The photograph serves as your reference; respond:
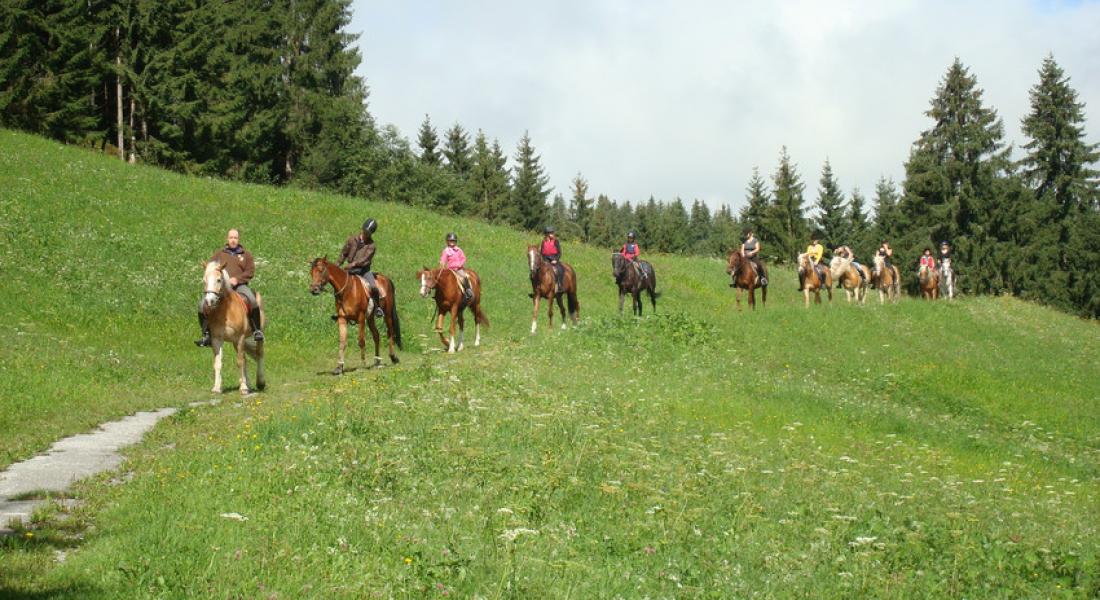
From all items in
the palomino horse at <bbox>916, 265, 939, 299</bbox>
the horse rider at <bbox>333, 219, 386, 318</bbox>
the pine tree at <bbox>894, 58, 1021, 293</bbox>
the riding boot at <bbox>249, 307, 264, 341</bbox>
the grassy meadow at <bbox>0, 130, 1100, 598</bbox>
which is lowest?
the grassy meadow at <bbox>0, 130, 1100, 598</bbox>

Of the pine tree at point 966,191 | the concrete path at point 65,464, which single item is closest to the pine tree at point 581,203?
the pine tree at point 966,191

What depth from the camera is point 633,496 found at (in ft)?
33.0

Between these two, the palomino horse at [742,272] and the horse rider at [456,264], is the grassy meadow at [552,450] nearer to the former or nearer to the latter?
the horse rider at [456,264]

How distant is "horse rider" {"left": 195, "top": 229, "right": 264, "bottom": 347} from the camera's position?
61.9 ft

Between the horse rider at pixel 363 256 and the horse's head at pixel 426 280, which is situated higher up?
the horse rider at pixel 363 256

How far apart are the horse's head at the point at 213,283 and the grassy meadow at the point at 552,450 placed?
2.10 metres

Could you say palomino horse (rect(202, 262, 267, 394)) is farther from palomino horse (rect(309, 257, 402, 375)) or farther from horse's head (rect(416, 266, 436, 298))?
horse's head (rect(416, 266, 436, 298))

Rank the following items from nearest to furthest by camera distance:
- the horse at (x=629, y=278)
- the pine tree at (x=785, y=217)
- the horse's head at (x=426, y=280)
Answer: the horse's head at (x=426, y=280), the horse at (x=629, y=278), the pine tree at (x=785, y=217)

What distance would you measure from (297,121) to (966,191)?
50980 millimetres

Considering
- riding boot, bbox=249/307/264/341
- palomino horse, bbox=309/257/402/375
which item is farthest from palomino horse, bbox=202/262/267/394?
palomino horse, bbox=309/257/402/375

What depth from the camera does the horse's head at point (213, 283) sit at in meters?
17.4

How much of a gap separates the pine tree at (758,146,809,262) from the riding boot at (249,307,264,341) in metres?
71.0

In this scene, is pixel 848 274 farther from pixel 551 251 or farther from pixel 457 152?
pixel 457 152

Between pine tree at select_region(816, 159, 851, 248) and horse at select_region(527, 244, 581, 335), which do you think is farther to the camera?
pine tree at select_region(816, 159, 851, 248)
